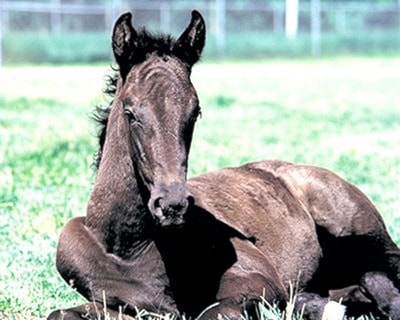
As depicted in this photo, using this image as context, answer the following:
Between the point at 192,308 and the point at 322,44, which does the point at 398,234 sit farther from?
the point at 322,44

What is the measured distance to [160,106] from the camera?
5.13 meters

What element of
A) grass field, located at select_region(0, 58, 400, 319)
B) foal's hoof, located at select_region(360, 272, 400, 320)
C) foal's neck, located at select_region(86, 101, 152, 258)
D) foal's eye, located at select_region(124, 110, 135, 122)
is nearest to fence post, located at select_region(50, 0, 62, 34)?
grass field, located at select_region(0, 58, 400, 319)

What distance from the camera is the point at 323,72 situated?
34.3m

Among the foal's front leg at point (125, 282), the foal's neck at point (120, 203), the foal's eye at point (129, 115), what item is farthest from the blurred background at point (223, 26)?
the foal's eye at point (129, 115)

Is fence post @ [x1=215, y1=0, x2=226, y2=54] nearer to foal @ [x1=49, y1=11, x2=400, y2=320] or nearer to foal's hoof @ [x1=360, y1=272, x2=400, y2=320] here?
foal's hoof @ [x1=360, y1=272, x2=400, y2=320]

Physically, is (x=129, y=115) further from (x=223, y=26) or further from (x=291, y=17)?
(x=291, y=17)

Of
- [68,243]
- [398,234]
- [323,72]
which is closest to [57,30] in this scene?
[323,72]

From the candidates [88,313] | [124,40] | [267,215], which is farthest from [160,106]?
[267,215]

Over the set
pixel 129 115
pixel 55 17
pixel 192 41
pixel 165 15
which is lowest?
pixel 165 15

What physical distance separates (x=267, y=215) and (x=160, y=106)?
156 centimetres

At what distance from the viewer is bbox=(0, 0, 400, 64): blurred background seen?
3656cm

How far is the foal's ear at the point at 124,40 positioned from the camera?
5.34 m

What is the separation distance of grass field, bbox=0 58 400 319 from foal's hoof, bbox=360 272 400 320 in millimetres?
1445

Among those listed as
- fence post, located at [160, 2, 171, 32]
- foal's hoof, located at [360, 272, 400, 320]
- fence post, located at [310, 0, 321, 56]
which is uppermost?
foal's hoof, located at [360, 272, 400, 320]
